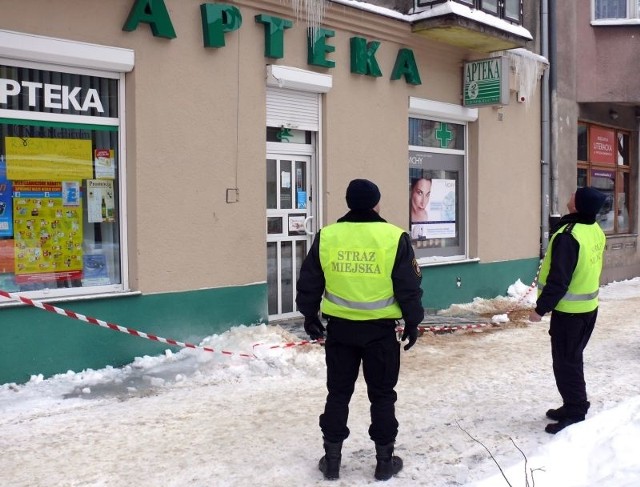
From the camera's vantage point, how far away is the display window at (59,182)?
6.87 metres

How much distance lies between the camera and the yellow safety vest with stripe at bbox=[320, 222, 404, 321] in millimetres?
4512

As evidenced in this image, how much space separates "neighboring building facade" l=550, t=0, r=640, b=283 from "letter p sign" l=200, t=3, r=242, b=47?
7.58m

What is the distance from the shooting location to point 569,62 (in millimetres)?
14141

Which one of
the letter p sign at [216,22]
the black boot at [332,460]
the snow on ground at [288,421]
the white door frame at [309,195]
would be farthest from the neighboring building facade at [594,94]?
the black boot at [332,460]

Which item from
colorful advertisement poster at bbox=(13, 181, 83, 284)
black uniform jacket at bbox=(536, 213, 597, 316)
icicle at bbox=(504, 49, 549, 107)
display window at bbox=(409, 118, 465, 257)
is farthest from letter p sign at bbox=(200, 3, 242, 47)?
icicle at bbox=(504, 49, 549, 107)

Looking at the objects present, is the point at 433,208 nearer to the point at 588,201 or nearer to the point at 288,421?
the point at 588,201

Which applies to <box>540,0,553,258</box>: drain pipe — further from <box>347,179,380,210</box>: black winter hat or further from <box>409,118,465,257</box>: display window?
<box>347,179,380,210</box>: black winter hat

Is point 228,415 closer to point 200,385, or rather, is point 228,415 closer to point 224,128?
point 200,385

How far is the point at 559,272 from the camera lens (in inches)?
211

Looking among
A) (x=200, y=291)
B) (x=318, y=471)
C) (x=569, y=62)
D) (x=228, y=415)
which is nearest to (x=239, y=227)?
(x=200, y=291)

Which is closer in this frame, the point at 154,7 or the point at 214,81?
the point at 154,7

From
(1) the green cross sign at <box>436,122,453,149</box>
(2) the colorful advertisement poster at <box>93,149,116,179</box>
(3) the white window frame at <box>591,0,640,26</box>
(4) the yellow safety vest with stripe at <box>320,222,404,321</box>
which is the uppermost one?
(3) the white window frame at <box>591,0,640,26</box>

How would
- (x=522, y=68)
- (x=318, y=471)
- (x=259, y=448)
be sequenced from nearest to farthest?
(x=318, y=471) < (x=259, y=448) < (x=522, y=68)

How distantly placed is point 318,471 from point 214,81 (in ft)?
15.5
